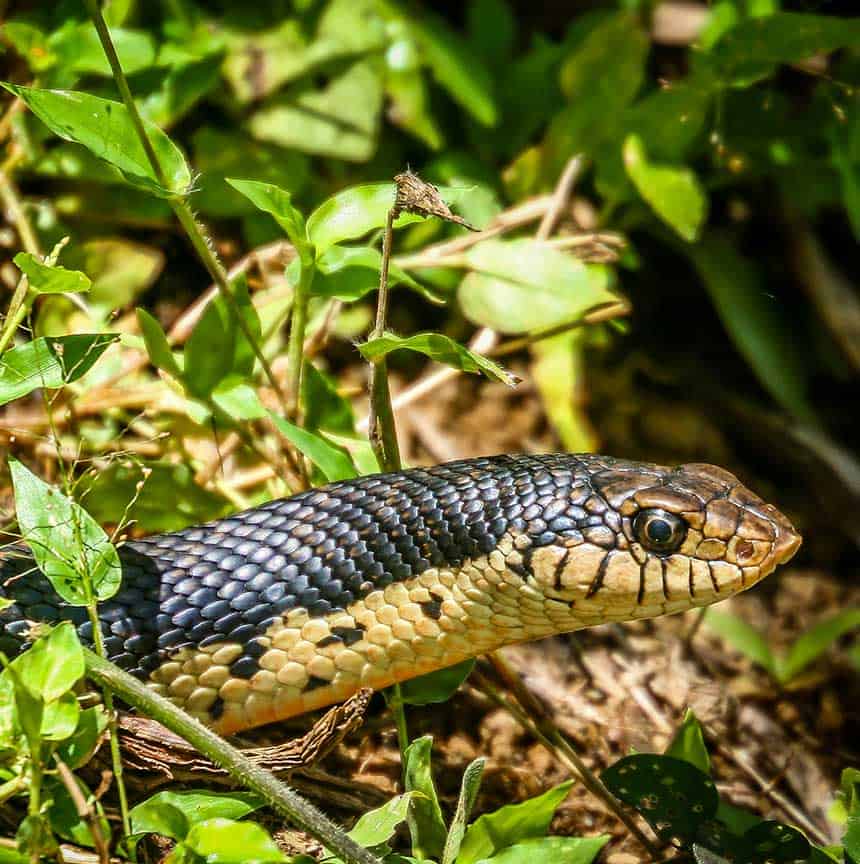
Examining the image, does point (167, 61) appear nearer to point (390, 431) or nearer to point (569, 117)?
point (569, 117)

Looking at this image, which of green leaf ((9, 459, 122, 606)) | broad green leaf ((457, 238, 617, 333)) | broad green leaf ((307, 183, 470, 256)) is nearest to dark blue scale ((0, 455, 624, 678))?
green leaf ((9, 459, 122, 606))

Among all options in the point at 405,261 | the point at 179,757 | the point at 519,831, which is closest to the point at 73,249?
the point at 405,261

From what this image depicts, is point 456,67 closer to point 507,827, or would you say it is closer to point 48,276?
point 48,276

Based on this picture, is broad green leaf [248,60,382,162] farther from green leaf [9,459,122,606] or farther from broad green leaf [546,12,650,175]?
green leaf [9,459,122,606]

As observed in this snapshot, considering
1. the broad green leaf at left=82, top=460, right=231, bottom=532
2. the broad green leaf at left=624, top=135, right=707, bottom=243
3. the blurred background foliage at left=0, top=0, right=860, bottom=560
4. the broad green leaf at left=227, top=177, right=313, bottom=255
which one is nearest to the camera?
the broad green leaf at left=227, top=177, right=313, bottom=255

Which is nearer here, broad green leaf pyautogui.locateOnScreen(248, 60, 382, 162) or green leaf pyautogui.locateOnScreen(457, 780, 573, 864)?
green leaf pyautogui.locateOnScreen(457, 780, 573, 864)

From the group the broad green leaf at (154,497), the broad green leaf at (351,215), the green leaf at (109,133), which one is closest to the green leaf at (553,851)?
the broad green leaf at (154,497)

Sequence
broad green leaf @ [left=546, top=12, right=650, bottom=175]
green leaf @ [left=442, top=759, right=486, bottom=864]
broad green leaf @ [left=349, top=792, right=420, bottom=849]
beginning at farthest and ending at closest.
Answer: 1. broad green leaf @ [left=546, top=12, right=650, bottom=175]
2. green leaf @ [left=442, top=759, right=486, bottom=864]
3. broad green leaf @ [left=349, top=792, right=420, bottom=849]
